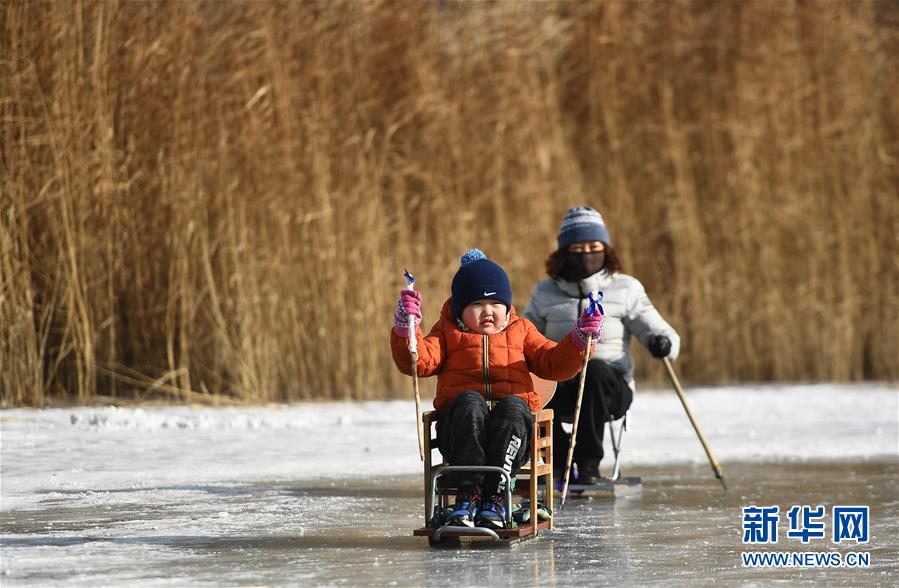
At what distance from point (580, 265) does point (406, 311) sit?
234cm

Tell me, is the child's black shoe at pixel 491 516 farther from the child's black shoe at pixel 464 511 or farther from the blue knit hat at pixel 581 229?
the blue knit hat at pixel 581 229

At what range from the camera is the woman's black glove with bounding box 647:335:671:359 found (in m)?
7.31

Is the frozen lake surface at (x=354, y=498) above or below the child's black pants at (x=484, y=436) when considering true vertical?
below

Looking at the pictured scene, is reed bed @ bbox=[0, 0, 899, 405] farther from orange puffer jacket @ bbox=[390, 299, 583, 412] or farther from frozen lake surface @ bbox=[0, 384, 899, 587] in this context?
orange puffer jacket @ bbox=[390, 299, 583, 412]

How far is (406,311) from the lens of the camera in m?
5.43

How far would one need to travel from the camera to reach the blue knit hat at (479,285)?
5734 mm

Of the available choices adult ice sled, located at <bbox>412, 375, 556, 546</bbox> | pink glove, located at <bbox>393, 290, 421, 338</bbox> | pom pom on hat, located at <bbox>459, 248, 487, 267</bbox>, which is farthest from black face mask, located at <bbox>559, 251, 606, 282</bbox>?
pink glove, located at <bbox>393, 290, 421, 338</bbox>

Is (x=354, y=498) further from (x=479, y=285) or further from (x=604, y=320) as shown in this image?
(x=479, y=285)

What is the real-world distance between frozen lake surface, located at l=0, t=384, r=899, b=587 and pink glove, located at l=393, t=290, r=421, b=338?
799mm

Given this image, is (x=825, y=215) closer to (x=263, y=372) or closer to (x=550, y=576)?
(x=263, y=372)

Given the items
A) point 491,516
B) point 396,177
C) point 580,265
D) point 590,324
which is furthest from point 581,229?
point 396,177

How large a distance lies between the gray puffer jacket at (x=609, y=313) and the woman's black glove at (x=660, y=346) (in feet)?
0.33

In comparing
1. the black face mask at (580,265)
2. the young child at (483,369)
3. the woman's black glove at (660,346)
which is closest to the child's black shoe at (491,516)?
the young child at (483,369)

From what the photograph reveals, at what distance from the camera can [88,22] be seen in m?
10.5
